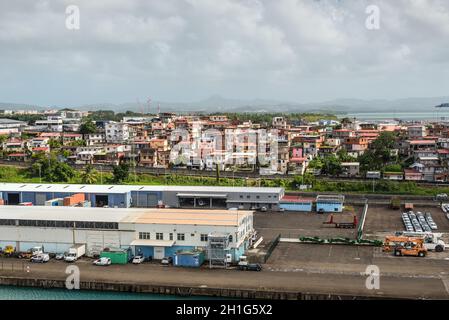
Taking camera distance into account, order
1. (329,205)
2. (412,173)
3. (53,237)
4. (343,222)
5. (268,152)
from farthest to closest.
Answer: (268,152), (412,173), (329,205), (343,222), (53,237)

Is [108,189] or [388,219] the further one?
[108,189]

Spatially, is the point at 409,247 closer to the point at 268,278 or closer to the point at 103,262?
the point at 268,278

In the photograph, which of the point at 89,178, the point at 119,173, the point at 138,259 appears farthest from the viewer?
the point at 119,173

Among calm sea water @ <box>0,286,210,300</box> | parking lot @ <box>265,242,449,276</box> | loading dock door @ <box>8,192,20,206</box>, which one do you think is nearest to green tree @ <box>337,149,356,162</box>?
parking lot @ <box>265,242,449,276</box>

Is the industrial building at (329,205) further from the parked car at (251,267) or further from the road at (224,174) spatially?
the parked car at (251,267)

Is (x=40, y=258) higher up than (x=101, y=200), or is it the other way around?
(x=101, y=200)

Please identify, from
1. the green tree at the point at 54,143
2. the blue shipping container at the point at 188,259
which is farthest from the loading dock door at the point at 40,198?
the green tree at the point at 54,143

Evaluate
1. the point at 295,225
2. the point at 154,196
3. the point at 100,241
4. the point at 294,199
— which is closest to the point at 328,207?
the point at 294,199

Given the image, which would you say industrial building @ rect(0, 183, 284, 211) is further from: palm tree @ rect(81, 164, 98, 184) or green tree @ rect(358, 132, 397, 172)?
green tree @ rect(358, 132, 397, 172)
